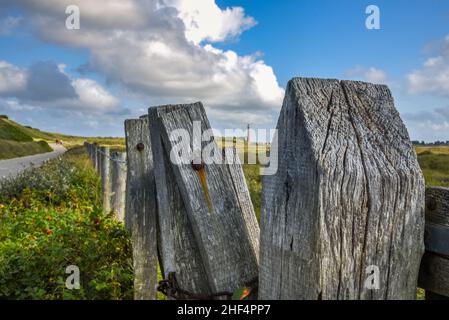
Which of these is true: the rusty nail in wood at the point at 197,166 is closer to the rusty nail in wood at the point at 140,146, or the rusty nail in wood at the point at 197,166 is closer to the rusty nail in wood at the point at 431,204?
the rusty nail in wood at the point at 431,204

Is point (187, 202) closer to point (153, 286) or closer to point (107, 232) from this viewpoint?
point (153, 286)

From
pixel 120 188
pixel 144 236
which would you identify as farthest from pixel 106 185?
pixel 144 236

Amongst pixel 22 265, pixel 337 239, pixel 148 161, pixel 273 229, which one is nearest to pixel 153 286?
pixel 148 161

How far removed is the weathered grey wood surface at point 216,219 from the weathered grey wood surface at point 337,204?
21 centimetres

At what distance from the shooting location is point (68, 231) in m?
4.01

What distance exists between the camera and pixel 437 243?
1.52m

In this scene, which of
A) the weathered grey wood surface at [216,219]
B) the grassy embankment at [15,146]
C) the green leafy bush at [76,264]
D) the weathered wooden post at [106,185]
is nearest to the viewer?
the weathered grey wood surface at [216,219]

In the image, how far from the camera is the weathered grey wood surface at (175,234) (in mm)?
1822

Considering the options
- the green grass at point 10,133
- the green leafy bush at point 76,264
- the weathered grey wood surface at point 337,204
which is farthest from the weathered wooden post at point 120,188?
the green grass at point 10,133

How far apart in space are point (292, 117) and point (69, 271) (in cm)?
250

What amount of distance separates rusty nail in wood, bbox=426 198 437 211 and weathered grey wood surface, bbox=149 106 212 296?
91 cm

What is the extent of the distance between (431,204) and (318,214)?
1.80 ft

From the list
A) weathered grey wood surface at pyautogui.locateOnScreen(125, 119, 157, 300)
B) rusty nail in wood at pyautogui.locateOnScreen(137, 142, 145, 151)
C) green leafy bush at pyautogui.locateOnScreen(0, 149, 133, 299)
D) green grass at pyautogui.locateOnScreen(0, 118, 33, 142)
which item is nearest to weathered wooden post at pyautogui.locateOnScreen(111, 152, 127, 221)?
green leafy bush at pyautogui.locateOnScreen(0, 149, 133, 299)

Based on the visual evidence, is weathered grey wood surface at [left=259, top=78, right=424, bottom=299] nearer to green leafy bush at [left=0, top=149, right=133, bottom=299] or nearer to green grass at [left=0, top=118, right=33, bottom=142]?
green leafy bush at [left=0, top=149, right=133, bottom=299]
